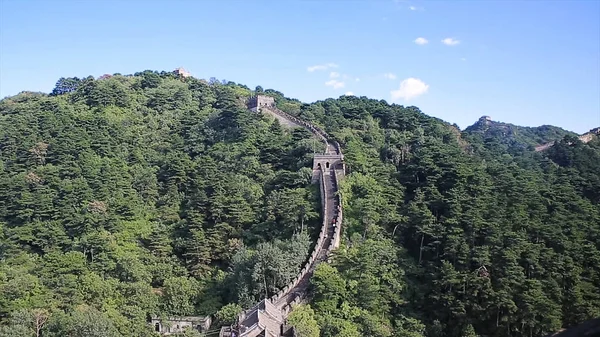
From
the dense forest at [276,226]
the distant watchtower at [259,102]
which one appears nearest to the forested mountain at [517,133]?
the dense forest at [276,226]

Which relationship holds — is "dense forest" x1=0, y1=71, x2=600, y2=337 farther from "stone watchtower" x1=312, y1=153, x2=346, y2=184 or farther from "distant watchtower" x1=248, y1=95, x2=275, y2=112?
"distant watchtower" x1=248, y1=95, x2=275, y2=112

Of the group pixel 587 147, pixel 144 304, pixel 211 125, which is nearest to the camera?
pixel 144 304

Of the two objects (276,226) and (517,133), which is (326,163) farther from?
(517,133)

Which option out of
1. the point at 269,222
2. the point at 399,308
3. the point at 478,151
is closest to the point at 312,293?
the point at 399,308

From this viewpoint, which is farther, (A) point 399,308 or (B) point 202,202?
(B) point 202,202

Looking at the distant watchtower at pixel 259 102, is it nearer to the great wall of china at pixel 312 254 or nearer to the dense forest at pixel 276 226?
the dense forest at pixel 276 226

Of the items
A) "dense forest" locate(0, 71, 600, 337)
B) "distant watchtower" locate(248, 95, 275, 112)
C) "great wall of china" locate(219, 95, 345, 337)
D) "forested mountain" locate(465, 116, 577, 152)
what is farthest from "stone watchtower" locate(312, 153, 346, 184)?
"forested mountain" locate(465, 116, 577, 152)

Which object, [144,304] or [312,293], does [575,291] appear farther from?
[144,304]
